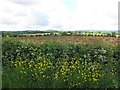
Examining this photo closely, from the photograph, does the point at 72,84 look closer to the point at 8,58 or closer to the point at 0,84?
the point at 0,84

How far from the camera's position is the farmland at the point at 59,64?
745 centimetres

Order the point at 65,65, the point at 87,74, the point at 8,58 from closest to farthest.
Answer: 1. the point at 87,74
2. the point at 65,65
3. the point at 8,58

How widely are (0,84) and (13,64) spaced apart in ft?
5.97

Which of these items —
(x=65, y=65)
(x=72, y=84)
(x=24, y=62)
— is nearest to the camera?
(x=72, y=84)

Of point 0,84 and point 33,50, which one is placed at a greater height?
point 33,50

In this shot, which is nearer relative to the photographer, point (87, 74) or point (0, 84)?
point (0, 84)

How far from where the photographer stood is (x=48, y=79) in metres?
7.56

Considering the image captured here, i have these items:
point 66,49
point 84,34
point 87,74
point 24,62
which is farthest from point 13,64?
point 84,34

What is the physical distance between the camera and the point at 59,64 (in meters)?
8.55

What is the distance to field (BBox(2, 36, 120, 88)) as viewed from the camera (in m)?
7.45

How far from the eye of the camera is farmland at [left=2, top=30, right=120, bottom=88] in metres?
7.45

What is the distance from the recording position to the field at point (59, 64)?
7449 mm

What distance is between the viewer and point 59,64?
8555mm

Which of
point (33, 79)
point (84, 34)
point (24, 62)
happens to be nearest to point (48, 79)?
point (33, 79)
